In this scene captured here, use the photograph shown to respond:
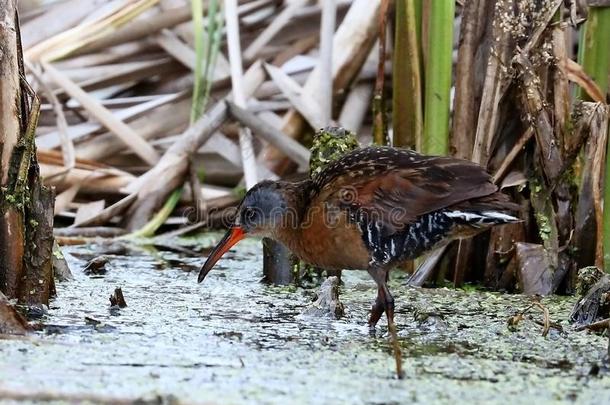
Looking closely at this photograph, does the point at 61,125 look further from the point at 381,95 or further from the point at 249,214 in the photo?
the point at 249,214

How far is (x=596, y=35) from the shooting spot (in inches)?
179

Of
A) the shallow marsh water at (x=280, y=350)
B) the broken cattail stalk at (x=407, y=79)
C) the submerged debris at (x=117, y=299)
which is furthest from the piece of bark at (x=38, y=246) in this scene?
the broken cattail stalk at (x=407, y=79)

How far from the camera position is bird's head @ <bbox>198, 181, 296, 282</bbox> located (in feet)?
14.1

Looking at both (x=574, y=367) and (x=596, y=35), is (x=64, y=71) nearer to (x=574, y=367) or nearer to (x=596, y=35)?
(x=596, y=35)

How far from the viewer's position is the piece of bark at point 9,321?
134 inches

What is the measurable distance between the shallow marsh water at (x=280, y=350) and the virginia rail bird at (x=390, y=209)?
231mm

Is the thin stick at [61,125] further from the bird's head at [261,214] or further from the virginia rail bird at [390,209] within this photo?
the virginia rail bird at [390,209]

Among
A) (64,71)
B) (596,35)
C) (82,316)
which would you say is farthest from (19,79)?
(64,71)

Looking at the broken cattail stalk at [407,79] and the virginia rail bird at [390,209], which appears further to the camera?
the broken cattail stalk at [407,79]

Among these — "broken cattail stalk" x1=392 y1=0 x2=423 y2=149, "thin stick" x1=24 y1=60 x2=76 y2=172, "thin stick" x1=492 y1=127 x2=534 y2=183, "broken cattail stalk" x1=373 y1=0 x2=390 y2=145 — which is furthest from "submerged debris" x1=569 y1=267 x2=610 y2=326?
"thin stick" x1=24 y1=60 x2=76 y2=172

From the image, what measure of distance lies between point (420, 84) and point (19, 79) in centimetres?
180

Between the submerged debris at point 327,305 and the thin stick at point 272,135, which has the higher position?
the thin stick at point 272,135

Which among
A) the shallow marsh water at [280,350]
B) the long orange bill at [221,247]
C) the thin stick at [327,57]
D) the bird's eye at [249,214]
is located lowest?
the shallow marsh water at [280,350]

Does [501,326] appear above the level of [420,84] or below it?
below
